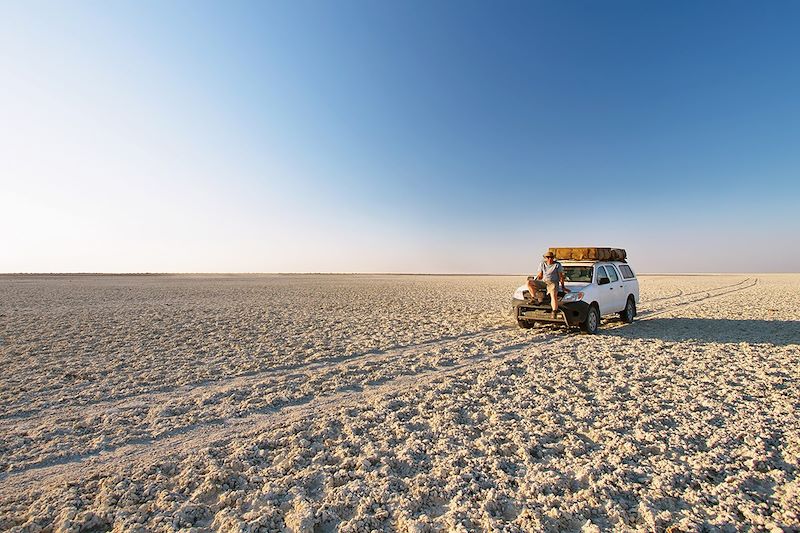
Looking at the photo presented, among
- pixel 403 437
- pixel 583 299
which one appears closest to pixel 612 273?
pixel 583 299

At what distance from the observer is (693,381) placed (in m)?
6.42

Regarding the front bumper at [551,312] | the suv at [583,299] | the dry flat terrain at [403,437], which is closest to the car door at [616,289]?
the suv at [583,299]

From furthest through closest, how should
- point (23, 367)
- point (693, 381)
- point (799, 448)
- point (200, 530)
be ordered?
point (23, 367)
point (693, 381)
point (799, 448)
point (200, 530)

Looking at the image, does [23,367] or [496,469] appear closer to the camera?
[496,469]

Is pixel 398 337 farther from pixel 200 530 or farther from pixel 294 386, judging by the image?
pixel 200 530

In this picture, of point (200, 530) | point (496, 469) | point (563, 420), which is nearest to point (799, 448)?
point (563, 420)

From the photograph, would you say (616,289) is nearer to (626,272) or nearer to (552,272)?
(626,272)

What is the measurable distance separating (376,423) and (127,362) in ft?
20.1

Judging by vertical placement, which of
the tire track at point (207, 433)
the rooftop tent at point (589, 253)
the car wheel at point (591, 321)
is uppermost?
the rooftop tent at point (589, 253)

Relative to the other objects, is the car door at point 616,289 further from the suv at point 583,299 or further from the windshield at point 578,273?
the windshield at point 578,273

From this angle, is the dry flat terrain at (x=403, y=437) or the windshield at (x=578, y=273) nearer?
the dry flat terrain at (x=403, y=437)

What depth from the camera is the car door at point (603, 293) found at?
442 inches

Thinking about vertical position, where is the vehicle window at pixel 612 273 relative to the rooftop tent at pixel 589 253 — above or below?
below

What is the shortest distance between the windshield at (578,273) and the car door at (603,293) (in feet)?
0.62
